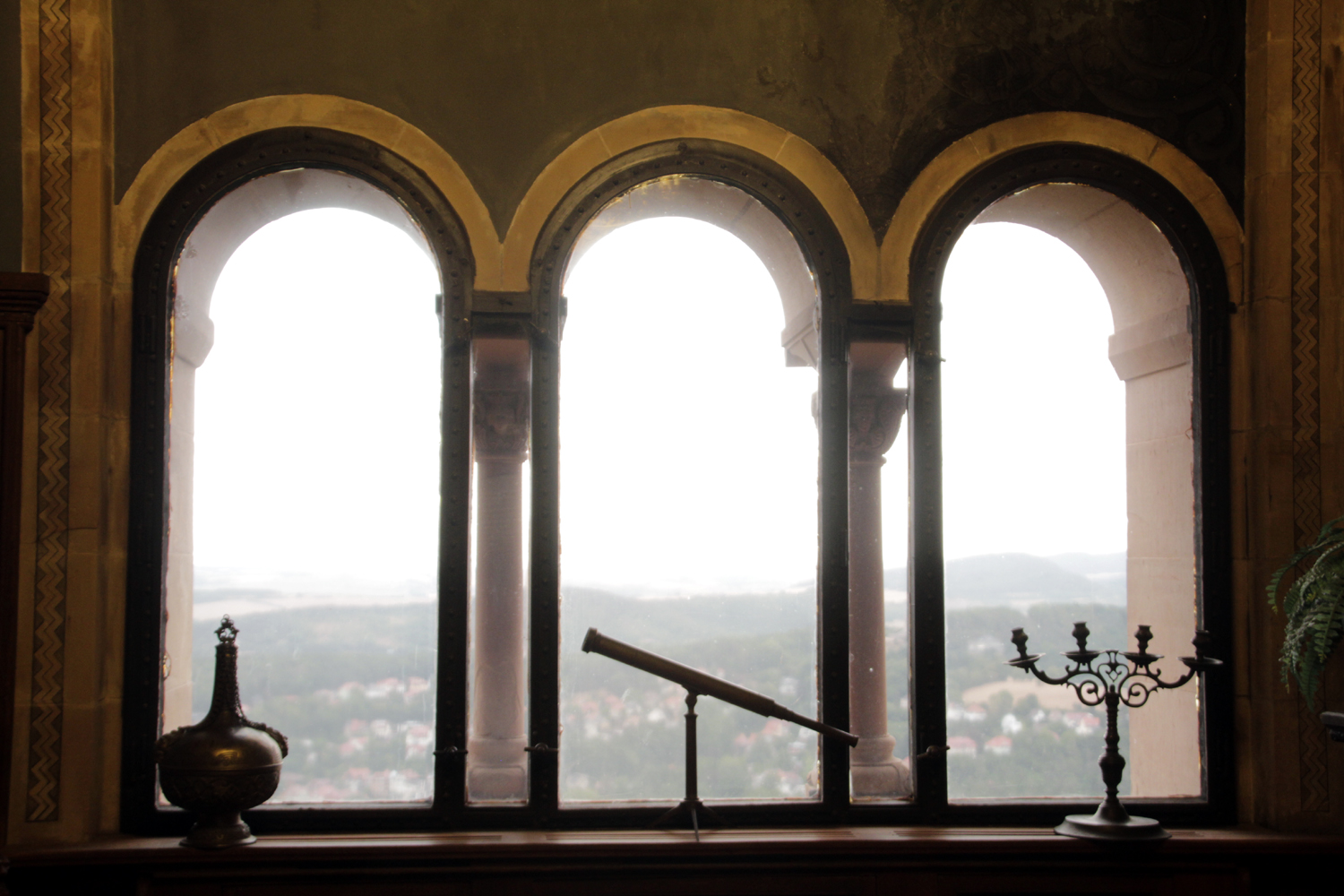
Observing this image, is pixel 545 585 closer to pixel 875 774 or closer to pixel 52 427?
pixel 875 774

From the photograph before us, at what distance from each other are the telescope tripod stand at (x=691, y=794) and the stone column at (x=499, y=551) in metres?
0.51

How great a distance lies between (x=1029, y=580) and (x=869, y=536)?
1.67 ft

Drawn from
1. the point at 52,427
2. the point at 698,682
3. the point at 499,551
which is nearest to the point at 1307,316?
the point at 698,682

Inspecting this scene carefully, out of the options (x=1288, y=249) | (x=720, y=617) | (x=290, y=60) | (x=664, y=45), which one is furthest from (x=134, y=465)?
(x=1288, y=249)

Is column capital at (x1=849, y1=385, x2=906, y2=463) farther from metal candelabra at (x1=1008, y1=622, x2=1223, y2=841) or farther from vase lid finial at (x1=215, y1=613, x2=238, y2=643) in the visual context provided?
vase lid finial at (x1=215, y1=613, x2=238, y2=643)

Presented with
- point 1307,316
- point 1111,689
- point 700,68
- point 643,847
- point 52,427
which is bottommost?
point 643,847

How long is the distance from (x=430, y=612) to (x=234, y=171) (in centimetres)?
140

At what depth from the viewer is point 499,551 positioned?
3.19m

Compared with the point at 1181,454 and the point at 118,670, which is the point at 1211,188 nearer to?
the point at 1181,454

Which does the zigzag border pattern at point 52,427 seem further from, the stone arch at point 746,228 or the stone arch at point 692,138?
the stone arch at point 746,228

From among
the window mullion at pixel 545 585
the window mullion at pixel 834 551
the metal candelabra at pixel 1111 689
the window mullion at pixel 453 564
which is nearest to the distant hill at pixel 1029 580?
the window mullion at pixel 834 551

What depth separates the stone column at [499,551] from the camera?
3.15 metres

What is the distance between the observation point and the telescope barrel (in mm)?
2844

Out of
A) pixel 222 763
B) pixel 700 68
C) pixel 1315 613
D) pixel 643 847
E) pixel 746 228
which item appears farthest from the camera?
pixel 746 228
